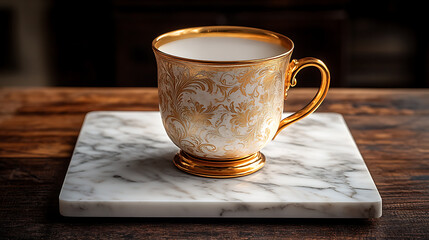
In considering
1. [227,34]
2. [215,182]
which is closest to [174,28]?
[227,34]

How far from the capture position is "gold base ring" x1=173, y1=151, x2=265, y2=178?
0.64 m

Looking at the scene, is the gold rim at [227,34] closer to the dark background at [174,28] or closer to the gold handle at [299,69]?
the gold handle at [299,69]

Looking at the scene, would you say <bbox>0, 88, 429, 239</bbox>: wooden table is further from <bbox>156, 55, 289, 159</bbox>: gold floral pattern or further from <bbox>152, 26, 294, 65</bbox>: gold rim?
<bbox>152, 26, 294, 65</bbox>: gold rim

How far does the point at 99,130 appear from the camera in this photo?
31.3 inches

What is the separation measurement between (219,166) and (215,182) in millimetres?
23

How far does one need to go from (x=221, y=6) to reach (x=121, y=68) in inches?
15.1

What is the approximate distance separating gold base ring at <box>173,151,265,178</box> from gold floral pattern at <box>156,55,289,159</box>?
0.7 inches

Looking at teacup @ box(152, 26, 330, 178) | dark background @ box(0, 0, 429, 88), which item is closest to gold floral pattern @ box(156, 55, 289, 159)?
teacup @ box(152, 26, 330, 178)

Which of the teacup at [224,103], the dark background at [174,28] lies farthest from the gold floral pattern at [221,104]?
the dark background at [174,28]

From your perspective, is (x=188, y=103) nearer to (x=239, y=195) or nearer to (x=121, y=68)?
(x=239, y=195)

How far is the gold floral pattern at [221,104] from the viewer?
57cm

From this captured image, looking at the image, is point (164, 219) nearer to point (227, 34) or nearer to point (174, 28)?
point (227, 34)

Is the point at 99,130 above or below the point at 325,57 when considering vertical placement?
above

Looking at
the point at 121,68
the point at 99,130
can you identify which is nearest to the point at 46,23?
the point at 121,68
